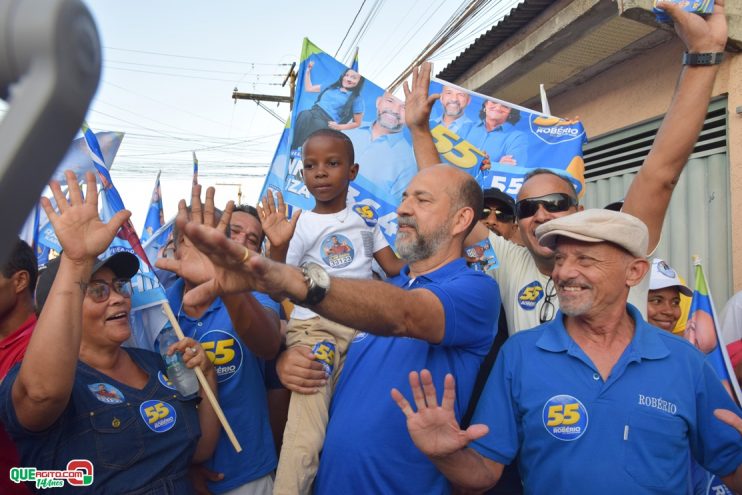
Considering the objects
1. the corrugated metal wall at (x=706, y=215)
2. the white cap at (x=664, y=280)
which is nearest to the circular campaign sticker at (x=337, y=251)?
the white cap at (x=664, y=280)

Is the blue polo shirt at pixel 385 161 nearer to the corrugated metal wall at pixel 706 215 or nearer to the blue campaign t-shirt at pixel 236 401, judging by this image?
the blue campaign t-shirt at pixel 236 401

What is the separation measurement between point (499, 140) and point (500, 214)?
566mm

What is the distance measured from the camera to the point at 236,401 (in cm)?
273

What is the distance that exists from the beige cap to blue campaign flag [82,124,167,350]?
69.9 inches

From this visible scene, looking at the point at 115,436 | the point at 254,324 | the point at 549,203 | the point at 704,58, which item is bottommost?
the point at 115,436

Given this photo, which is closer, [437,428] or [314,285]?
[314,285]

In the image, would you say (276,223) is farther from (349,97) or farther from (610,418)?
(610,418)

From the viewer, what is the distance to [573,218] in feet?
7.27

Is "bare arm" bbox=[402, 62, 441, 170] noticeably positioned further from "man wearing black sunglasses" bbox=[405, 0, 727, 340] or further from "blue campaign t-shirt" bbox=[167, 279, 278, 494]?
"blue campaign t-shirt" bbox=[167, 279, 278, 494]

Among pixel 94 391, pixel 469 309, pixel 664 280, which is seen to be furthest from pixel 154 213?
pixel 664 280

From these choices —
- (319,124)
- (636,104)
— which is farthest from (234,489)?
(636,104)

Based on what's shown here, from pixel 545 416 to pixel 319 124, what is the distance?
246 centimetres

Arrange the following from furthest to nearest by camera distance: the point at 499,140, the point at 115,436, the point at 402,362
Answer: the point at 499,140
the point at 402,362
the point at 115,436

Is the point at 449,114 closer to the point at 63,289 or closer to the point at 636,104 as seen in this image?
the point at 63,289
